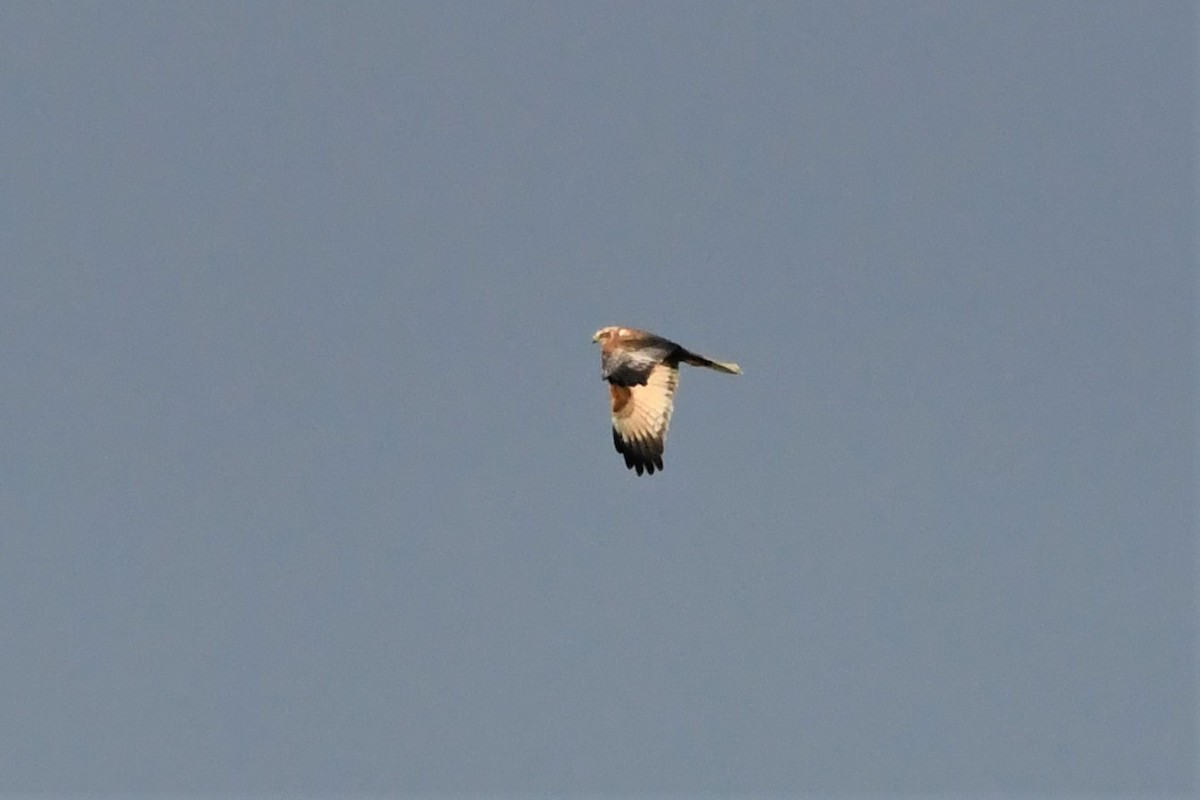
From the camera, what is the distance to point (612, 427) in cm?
9294

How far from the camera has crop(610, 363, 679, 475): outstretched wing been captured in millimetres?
92688

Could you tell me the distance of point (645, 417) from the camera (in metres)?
92.9

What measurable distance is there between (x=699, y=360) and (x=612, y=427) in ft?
6.32

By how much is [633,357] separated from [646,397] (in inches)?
48.7

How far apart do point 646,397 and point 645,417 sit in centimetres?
35

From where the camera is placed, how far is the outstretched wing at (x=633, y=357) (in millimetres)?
91438

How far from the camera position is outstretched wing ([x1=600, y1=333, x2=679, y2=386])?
91.4 metres

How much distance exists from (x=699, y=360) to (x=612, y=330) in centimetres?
168

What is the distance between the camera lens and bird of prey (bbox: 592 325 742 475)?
92500 mm

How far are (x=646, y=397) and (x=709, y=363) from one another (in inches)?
50.9

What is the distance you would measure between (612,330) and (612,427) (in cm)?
183

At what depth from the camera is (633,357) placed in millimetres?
91938

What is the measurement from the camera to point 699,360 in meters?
93.1

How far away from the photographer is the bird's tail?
3659 inches
